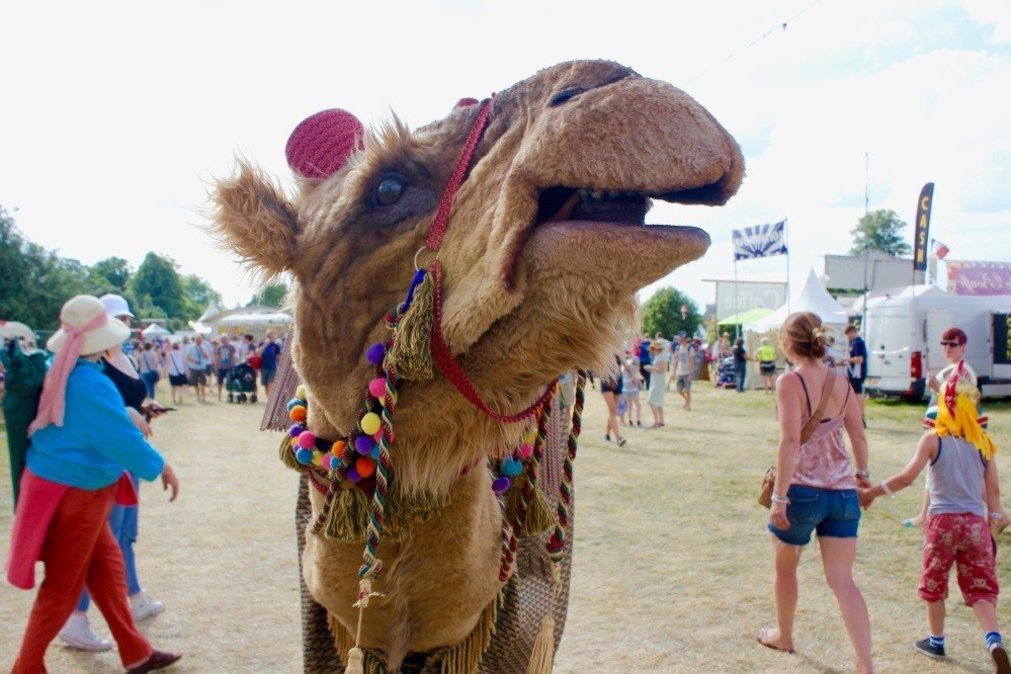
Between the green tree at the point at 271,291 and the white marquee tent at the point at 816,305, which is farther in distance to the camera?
the white marquee tent at the point at 816,305

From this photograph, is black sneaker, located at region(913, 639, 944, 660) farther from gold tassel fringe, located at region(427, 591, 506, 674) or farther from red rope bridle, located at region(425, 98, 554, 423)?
red rope bridle, located at region(425, 98, 554, 423)

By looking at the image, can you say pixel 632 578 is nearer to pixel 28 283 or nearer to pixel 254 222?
pixel 254 222

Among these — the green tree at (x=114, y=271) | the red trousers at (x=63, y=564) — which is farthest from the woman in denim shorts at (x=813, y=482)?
the green tree at (x=114, y=271)

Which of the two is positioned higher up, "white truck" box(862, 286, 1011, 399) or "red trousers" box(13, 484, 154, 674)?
"white truck" box(862, 286, 1011, 399)

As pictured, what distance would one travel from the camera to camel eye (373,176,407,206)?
1676mm

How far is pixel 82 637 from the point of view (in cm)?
511

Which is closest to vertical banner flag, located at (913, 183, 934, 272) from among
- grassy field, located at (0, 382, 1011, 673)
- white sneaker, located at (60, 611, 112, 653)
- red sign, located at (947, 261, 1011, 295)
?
red sign, located at (947, 261, 1011, 295)

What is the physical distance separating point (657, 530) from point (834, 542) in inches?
125

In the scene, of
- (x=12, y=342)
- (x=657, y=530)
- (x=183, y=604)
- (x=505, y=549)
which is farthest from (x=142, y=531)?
(x=505, y=549)

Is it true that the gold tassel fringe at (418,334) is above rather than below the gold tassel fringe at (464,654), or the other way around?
above

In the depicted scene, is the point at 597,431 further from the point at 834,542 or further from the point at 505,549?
the point at 505,549

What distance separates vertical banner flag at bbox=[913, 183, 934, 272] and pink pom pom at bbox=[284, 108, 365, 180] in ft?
75.5

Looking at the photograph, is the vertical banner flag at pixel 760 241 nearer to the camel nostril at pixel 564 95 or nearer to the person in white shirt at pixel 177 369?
the person in white shirt at pixel 177 369

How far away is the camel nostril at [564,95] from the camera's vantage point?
1.35 m
